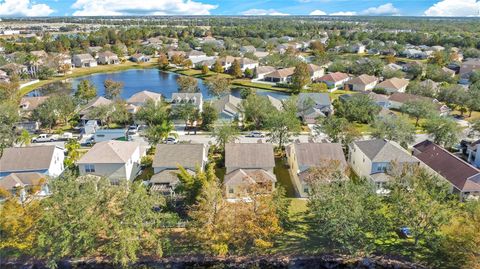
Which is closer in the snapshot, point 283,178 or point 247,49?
point 283,178

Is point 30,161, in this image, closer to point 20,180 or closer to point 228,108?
point 20,180

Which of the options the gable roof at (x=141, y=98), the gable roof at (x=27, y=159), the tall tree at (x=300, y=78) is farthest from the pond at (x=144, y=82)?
the gable roof at (x=27, y=159)

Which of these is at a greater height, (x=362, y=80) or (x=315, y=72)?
(x=315, y=72)

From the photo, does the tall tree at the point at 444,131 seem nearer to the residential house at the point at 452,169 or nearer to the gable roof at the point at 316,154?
the residential house at the point at 452,169

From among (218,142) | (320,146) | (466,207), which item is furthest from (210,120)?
(466,207)

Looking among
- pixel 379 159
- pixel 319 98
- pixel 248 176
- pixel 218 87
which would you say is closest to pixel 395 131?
pixel 379 159
